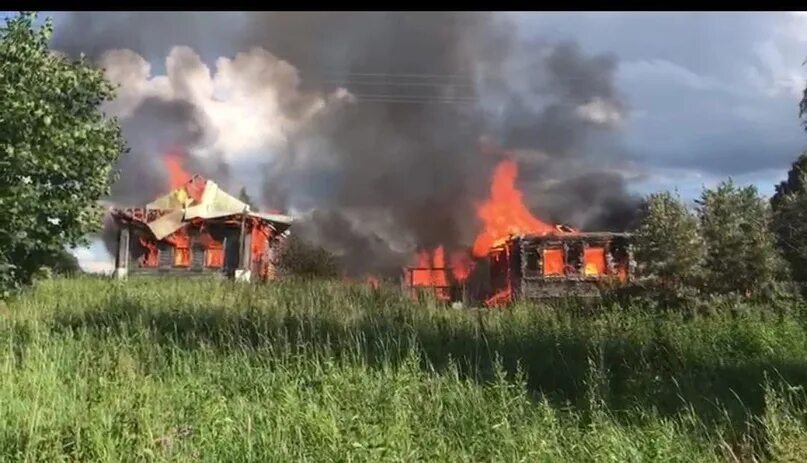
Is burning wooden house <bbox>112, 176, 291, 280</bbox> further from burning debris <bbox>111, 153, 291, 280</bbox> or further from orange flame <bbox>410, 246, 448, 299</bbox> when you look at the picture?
orange flame <bbox>410, 246, 448, 299</bbox>

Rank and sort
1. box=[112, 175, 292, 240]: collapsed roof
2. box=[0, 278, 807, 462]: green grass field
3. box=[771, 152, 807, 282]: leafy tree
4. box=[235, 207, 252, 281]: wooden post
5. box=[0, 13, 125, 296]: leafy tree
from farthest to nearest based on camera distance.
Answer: box=[771, 152, 807, 282]: leafy tree → box=[235, 207, 252, 281]: wooden post → box=[112, 175, 292, 240]: collapsed roof → box=[0, 13, 125, 296]: leafy tree → box=[0, 278, 807, 462]: green grass field

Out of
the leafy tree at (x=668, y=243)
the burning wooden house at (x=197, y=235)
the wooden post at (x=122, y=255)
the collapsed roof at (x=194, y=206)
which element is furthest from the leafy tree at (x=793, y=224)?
the wooden post at (x=122, y=255)

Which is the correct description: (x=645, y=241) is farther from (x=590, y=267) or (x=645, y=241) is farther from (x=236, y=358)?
(x=236, y=358)

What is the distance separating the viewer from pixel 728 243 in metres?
8.48

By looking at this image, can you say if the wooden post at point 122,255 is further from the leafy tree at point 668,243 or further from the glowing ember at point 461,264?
the leafy tree at point 668,243

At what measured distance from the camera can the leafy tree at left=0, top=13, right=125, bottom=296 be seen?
20.2ft

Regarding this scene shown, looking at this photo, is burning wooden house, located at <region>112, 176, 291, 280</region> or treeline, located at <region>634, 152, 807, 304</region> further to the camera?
treeline, located at <region>634, 152, 807, 304</region>

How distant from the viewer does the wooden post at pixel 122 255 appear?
764 cm

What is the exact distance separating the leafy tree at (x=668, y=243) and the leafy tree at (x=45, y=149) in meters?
5.95

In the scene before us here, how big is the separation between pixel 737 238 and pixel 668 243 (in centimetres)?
81

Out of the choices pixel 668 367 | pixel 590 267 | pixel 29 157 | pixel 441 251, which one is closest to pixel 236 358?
pixel 29 157

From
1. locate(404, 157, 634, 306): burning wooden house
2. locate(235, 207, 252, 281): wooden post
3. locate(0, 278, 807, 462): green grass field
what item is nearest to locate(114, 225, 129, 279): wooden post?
locate(0, 278, 807, 462): green grass field

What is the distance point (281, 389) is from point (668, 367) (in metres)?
3.06

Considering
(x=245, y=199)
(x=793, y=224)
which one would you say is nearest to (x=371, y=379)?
(x=245, y=199)
